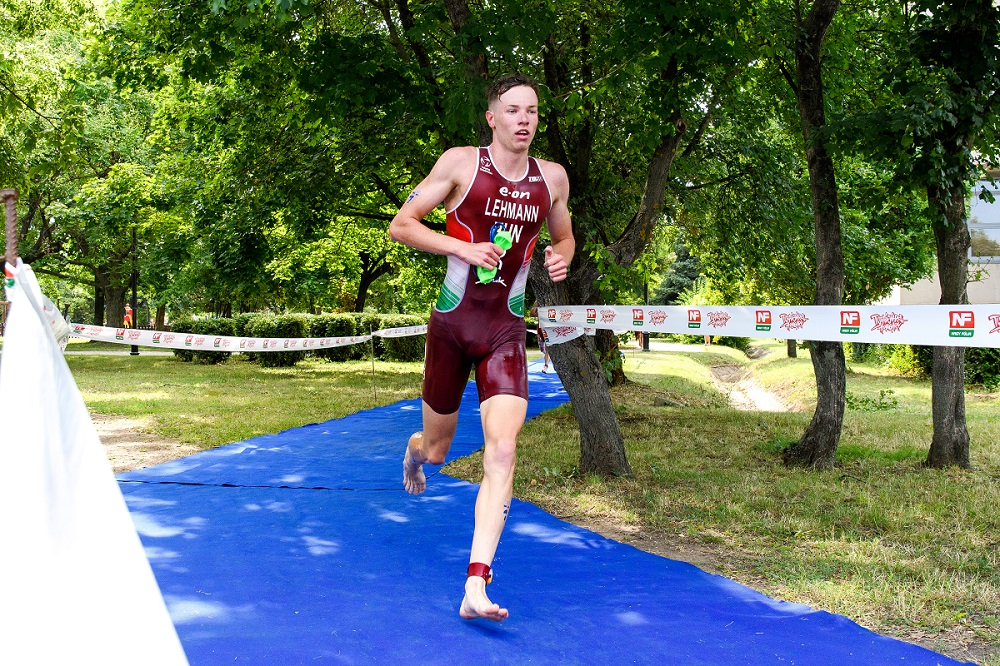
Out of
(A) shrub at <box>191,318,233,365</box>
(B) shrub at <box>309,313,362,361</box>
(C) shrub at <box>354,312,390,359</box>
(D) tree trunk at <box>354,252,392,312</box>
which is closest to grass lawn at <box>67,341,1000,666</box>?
(A) shrub at <box>191,318,233,365</box>

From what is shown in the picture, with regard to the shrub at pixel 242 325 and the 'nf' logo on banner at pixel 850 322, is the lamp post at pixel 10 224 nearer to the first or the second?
the 'nf' logo on banner at pixel 850 322

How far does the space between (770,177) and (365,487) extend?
7.79 metres

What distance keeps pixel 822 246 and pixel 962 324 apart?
11.8 feet

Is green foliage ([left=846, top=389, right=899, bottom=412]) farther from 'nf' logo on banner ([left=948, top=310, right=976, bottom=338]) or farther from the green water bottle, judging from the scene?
the green water bottle

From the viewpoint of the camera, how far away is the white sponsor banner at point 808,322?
4613mm

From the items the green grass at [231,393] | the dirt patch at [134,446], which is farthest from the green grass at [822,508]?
the green grass at [231,393]

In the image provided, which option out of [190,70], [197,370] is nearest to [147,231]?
[197,370]

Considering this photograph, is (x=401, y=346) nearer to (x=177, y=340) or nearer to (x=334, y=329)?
(x=334, y=329)

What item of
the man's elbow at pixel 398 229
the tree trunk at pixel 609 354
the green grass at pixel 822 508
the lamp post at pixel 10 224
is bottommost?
the green grass at pixel 822 508

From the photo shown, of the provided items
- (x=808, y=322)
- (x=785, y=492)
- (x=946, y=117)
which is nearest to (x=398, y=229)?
(x=808, y=322)

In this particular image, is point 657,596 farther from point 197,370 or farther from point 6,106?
point 197,370

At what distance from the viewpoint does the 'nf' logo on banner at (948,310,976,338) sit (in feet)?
15.0

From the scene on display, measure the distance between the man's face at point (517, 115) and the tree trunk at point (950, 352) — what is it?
470cm

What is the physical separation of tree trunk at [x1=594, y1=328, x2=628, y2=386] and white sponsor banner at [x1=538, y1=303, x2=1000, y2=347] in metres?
1.03
